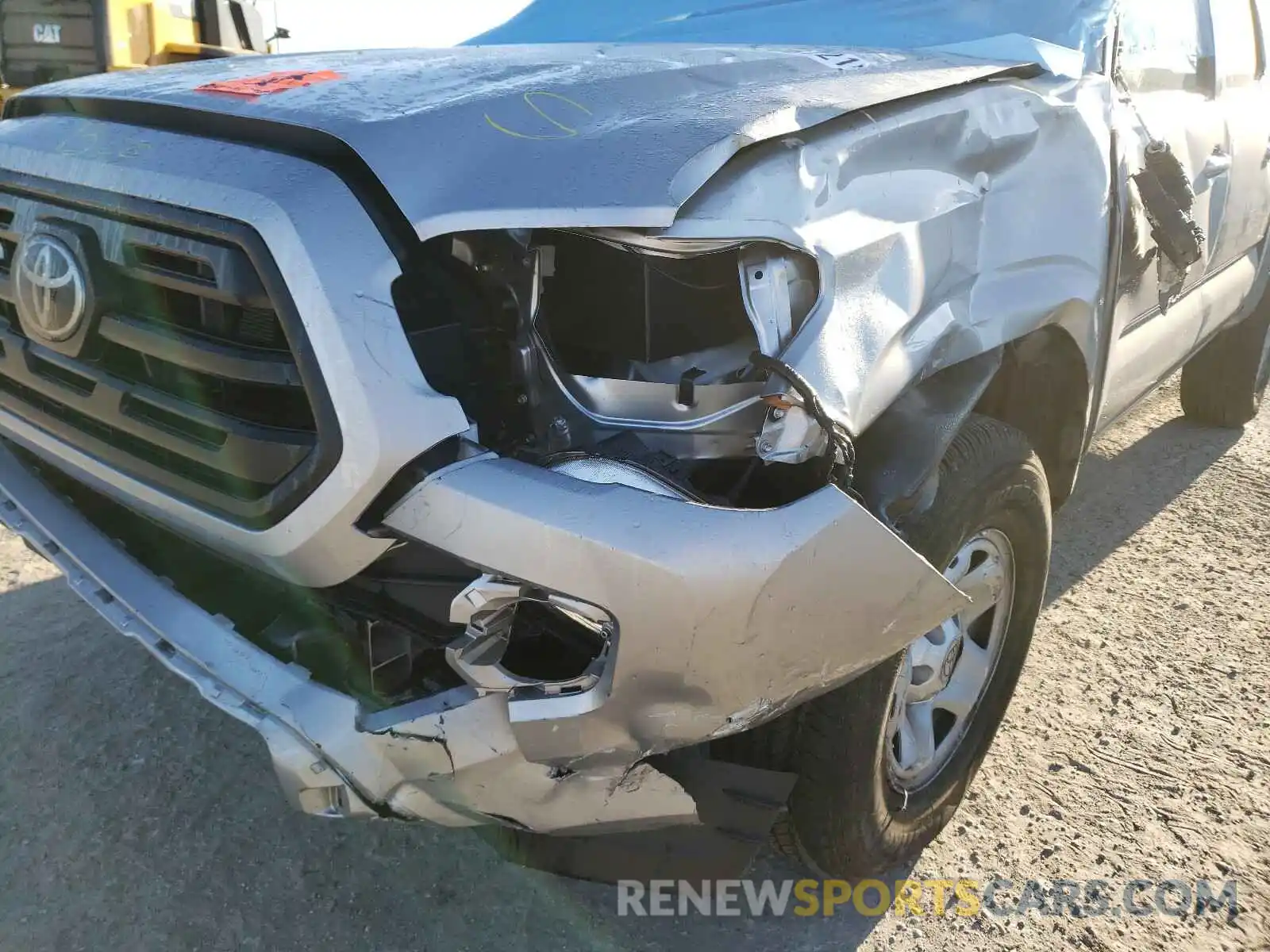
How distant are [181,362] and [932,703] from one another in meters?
1.69

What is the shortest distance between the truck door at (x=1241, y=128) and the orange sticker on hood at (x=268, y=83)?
2597mm

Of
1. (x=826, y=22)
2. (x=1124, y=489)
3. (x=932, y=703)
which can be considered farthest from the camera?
(x=1124, y=489)

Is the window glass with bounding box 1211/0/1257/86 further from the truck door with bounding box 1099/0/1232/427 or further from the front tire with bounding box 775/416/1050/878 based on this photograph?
the front tire with bounding box 775/416/1050/878

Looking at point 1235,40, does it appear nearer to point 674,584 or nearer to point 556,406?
point 556,406

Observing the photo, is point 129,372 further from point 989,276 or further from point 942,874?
point 942,874

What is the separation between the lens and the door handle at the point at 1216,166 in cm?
288

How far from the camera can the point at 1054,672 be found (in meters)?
2.96

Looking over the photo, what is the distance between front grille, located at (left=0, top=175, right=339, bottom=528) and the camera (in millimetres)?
1543

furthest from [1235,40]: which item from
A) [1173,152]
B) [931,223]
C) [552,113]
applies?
[552,113]

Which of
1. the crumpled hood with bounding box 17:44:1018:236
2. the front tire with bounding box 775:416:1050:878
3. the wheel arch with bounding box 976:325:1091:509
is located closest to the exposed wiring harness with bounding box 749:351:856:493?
the crumpled hood with bounding box 17:44:1018:236

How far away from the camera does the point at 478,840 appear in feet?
7.65

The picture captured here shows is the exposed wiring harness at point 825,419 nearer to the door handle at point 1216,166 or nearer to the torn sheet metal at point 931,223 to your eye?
the torn sheet metal at point 931,223

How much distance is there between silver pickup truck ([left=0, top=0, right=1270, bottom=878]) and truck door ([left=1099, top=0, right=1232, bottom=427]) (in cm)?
35

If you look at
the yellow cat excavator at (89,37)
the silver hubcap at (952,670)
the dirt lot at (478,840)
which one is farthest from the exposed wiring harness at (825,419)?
the yellow cat excavator at (89,37)
